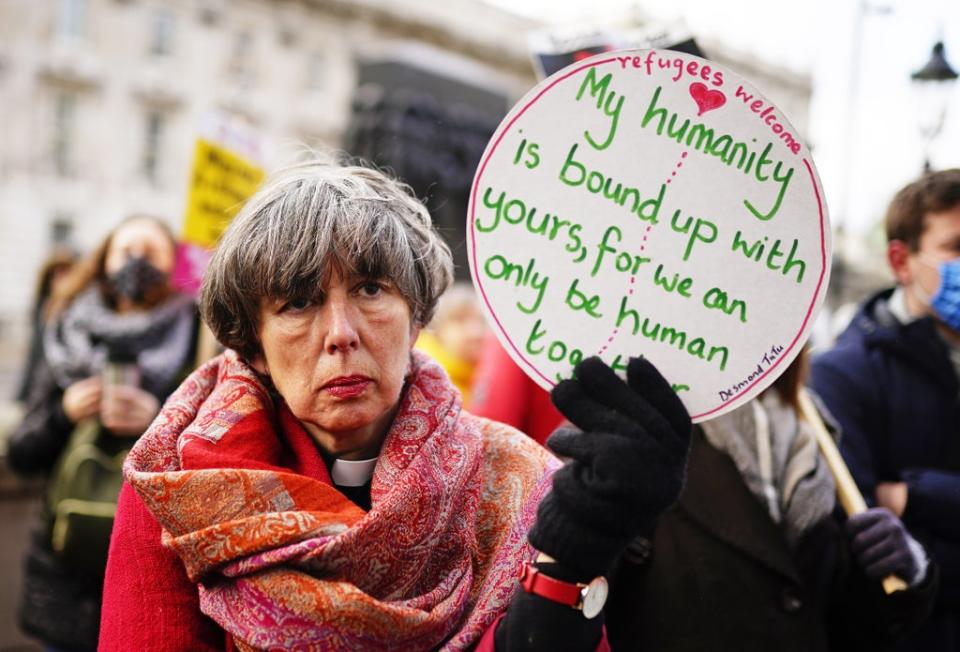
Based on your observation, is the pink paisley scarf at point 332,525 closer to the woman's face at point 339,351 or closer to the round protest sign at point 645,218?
the woman's face at point 339,351

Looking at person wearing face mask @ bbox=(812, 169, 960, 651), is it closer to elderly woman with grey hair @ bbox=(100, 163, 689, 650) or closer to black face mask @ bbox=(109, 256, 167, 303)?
elderly woman with grey hair @ bbox=(100, 163, 689, 650)

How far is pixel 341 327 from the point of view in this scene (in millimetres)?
1606

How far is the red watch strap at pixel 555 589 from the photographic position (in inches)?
56.2

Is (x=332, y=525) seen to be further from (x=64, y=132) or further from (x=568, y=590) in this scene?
(x=64, y=132)

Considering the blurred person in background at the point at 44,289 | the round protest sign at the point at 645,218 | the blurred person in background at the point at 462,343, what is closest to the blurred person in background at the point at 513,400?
the round protest sign at the point at 645,218

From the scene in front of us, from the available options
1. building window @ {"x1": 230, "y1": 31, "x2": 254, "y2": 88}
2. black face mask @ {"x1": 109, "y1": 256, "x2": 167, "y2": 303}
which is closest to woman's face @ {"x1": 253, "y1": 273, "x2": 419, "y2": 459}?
black face mask @ {"x1": 109, "y1": 256, "x2": 167, "y2": 303}

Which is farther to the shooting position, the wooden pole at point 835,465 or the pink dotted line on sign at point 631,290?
the wooden pole at point 835,465

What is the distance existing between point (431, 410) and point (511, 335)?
1.02ft

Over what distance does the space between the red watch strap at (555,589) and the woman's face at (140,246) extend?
263 cm

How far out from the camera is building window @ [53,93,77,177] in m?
Result: 29.2

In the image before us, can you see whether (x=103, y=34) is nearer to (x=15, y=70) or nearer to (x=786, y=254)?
(x=15, y=70)

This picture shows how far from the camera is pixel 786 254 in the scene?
4.97ft

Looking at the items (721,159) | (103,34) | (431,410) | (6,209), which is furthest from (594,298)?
(103,34)

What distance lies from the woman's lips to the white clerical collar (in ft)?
0.56
